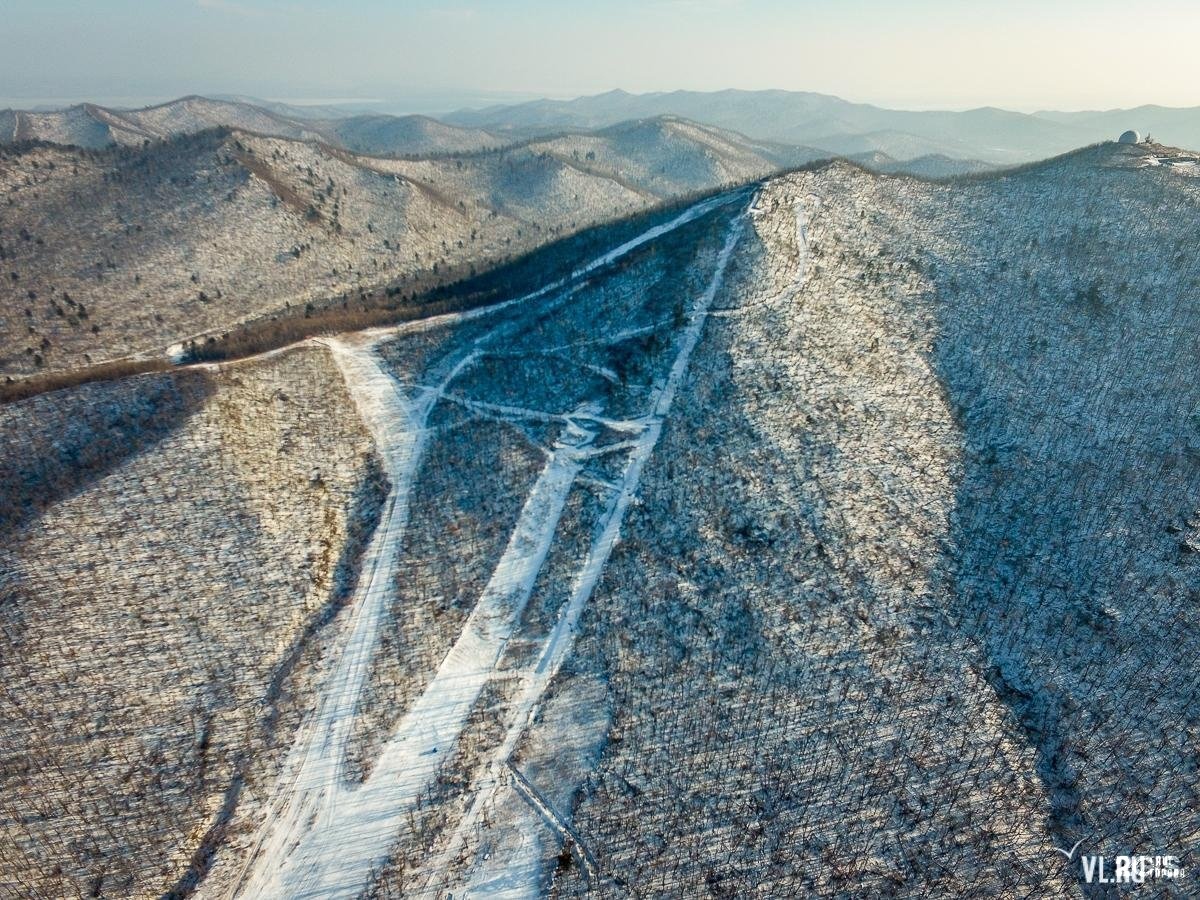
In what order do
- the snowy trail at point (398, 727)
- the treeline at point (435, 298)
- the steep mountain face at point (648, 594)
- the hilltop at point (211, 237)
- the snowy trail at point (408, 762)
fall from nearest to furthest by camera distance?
the snowy trail at point (408, 762) < the snowy trail at point (398, 727) < the steep mountain face at point (648, 594) < the treeline at point (435, 298) < the hilltop at point (211, 237)

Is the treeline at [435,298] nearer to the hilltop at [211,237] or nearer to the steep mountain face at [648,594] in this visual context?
the hilltop at [211,237]

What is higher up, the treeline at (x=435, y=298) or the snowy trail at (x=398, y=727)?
the treeline at (x=435, y=298)

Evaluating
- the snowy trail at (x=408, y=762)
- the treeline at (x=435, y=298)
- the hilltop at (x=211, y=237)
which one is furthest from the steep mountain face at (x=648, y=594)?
the hilltop at (x=211, y=237)

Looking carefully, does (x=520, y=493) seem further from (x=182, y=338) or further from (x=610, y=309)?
(x=182, y=338)

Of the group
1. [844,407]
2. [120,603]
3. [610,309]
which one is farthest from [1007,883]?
[610,309]

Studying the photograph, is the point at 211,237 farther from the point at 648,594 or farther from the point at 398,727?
the point at 648,594

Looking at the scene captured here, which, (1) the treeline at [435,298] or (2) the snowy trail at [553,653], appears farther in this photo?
(1) the treeline at [435,298]

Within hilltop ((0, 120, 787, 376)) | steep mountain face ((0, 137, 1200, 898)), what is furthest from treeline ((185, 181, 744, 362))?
steep mountain face ((0, 137, 1200, 898))

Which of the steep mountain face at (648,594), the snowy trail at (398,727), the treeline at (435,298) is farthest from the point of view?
the treeline at (435,298)
